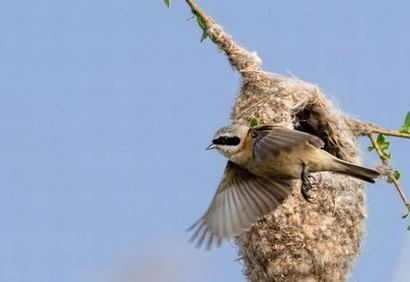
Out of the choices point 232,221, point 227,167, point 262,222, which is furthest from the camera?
point 262,222

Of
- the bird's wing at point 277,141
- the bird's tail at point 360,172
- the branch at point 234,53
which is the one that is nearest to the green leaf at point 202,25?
the branch at point 234,53

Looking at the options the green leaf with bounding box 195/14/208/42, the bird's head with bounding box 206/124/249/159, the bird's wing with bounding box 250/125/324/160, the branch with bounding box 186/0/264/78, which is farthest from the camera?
the branch with bounding box 186/0/264/78

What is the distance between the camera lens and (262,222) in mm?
4664

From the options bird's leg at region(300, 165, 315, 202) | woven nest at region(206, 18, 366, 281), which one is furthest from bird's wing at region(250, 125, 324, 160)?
woven nest at region(206, 18, 366, 281)

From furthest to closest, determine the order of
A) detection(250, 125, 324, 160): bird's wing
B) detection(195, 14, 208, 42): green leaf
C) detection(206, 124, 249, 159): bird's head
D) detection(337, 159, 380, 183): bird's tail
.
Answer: detection(195, 14, 208, 42): green leaf < detection(337, 159, 380, 183): bird's tail < detection(206, 124, 249, 159): bird's head < detection(250, 125, 324, 160): bird's wing

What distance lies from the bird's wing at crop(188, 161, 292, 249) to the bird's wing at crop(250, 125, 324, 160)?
291mm

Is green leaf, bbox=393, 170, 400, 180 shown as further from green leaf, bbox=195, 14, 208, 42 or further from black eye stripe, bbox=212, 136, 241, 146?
green leaf, bbox=195, 14, 208, 42

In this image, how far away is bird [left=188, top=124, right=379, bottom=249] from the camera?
3840 millimetres

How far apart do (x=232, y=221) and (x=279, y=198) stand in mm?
339

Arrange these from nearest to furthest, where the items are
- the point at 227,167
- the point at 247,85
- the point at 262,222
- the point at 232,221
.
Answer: the point at 232,221 → the point at 227,167 → the point at 262,222 → the point at 247,85

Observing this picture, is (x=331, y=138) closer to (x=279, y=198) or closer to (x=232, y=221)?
(x=279, y=198)

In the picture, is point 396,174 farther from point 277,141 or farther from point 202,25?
point 202,25

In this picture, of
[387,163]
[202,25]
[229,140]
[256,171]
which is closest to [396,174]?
[387,163]

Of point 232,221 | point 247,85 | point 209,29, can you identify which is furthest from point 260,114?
point 232,221
